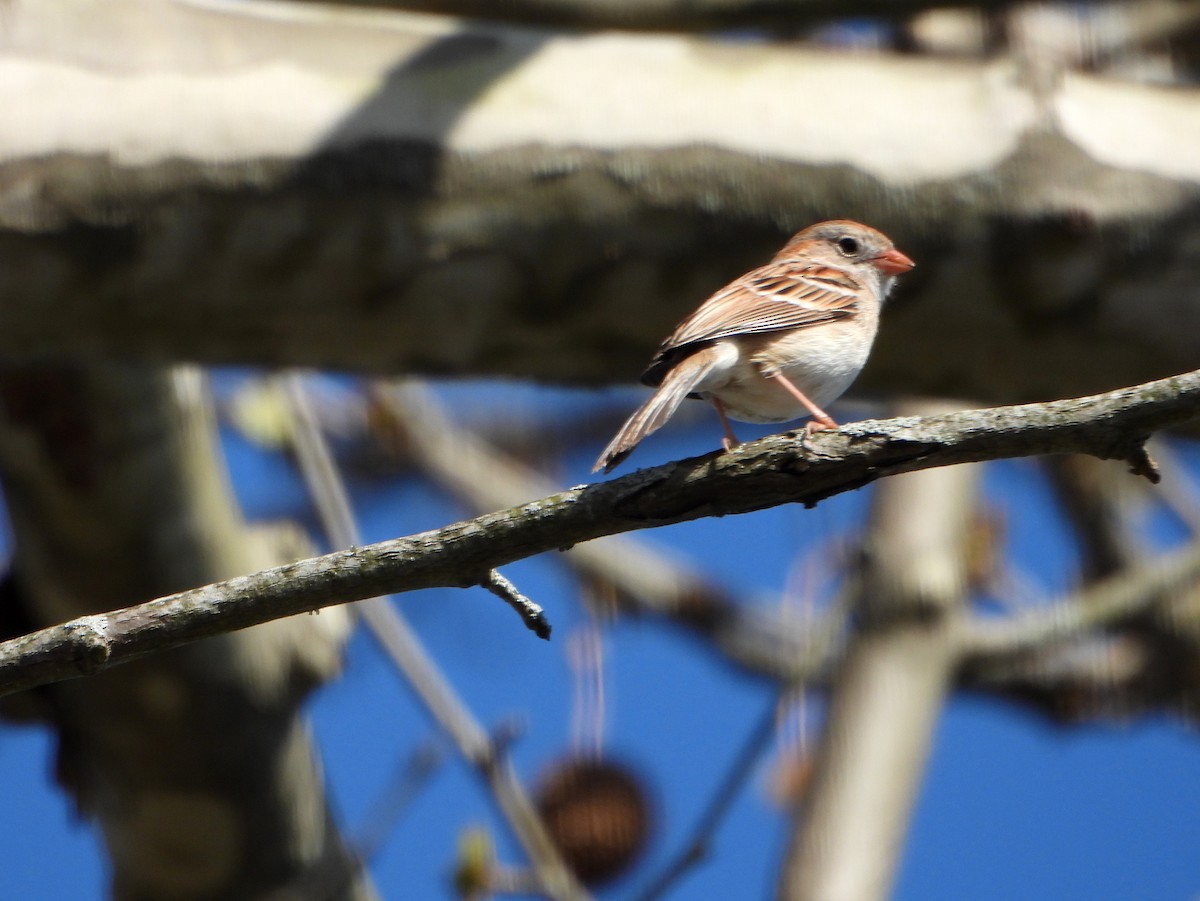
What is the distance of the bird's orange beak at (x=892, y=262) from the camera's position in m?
3.83


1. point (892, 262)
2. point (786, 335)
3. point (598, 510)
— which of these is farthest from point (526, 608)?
point (892, 262)

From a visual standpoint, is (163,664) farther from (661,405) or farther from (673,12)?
(673,12)

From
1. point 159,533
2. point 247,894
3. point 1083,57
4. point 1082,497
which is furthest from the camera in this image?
point 1082,497

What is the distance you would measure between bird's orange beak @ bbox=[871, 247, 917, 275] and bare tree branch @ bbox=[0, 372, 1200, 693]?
1660 mm

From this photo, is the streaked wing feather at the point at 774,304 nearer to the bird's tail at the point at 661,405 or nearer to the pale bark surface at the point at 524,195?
the bird's tail at the point at 661,405

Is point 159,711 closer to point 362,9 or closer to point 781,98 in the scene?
point 362,9

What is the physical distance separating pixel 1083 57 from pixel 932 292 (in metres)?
1.85

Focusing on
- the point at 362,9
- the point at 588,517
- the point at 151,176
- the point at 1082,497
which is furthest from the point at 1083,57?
the point at 588,517

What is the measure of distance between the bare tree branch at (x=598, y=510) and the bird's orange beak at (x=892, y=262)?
65.3 inches

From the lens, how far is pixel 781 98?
13.1 ft

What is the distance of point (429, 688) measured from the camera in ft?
14.3

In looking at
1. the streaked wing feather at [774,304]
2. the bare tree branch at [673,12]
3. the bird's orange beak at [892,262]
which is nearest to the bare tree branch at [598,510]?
the streaked wing feather at [774,304]

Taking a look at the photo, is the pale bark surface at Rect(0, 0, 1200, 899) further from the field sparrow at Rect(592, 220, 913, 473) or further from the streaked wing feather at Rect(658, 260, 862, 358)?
the streaked wing feather at Rect(658, 260, 862, 358)

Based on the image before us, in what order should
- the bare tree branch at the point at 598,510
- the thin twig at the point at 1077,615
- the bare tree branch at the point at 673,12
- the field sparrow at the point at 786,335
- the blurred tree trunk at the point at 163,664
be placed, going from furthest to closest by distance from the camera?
the thin twig at the point at 1077,615
the blurred tree trunk at the point at 163,664
the bare tree branch at the point at 673,12
the field sparrow at the point at 786,335
the bare tree branch at the point at 598,510
